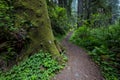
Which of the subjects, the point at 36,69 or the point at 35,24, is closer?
the point at 36,69

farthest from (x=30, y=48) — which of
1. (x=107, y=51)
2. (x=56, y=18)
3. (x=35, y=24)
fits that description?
(x=56, y=18)

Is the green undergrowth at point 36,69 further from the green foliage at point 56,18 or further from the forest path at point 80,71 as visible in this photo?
the green foliage at point 56,18

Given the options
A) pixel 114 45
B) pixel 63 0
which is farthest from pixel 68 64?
pixel 63 0

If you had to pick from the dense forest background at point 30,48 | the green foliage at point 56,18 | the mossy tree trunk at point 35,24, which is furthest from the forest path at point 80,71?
the green foliage at point 56,18

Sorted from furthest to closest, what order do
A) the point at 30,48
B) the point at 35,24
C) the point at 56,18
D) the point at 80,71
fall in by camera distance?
the point at 56,18 < the point at 35,24 < the point at 30,48 < the point at 80,71

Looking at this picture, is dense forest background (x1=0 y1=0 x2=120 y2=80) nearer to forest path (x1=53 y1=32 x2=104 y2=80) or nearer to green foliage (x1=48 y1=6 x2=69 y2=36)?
forest path (x1=53 y1=32 x2=104 y2=80)

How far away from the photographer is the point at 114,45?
1020 centimetres

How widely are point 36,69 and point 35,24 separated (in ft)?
7.00

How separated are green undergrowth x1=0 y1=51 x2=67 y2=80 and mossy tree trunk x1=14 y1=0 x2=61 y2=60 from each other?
0.37 m

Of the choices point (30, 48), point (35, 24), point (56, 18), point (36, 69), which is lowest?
point (36, 69)

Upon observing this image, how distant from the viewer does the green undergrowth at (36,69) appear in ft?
20.2

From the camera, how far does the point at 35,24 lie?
7.81 metres

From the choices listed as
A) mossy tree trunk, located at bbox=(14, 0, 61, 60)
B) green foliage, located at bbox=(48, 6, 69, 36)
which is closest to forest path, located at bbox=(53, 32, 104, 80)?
mossy tree trunk, located at bbox=(14, 0, 61, 60)

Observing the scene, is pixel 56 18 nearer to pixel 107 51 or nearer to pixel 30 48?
pixel 107 51
